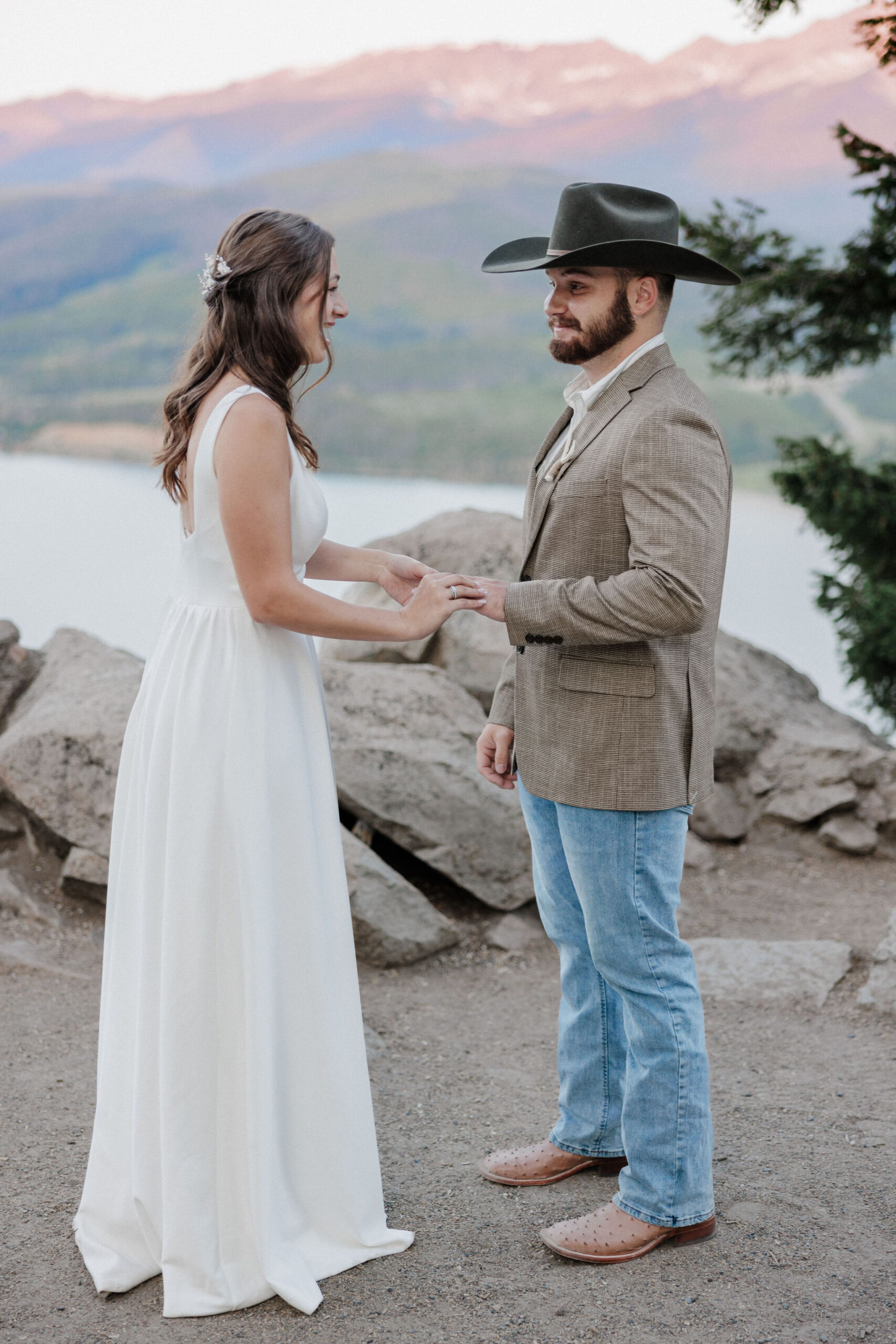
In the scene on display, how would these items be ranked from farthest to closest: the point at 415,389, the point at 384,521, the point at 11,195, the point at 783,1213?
1. the point at 11,195
2. the point at 415,389
3. the point at 384,521
4. the point at 783,1213

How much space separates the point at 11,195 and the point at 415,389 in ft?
15.1

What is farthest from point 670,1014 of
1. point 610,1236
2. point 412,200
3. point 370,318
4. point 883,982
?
point 412,200

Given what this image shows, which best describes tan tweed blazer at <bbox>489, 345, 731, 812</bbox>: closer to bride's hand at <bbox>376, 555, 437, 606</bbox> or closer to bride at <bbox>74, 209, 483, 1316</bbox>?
bride at <bbox>74, 209, 483, 1316</bbox>

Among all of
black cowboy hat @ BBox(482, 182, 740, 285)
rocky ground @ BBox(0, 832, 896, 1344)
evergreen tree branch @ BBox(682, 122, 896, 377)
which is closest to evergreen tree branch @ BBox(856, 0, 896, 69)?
evergreen tree branch @ BBox(682, 122, 896, 377)

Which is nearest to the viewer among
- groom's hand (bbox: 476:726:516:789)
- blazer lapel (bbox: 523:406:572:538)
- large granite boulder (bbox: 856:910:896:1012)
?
blazer lapel (bbox: 523:406:572:538)

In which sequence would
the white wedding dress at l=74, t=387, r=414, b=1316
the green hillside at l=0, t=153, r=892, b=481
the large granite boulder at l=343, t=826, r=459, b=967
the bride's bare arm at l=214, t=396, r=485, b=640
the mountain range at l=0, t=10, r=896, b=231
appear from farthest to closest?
the mountain range at l=0, t=10, r=896, b=231
the green hillside at l=0, t=153, r=892, b=481
the large granite boulder at l=343, t=826, r=459, b=967
the white wedding dress at l=74, t=387, r=414, b=1316
the bride's bare arm at l=214, t=396, r=485, b=640

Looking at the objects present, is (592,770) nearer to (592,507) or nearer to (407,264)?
(592,507)

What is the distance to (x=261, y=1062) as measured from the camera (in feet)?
6.48

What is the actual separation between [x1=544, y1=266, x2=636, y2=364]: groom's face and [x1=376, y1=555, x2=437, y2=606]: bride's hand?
0.56 meters

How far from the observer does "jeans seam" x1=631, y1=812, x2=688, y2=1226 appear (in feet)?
6.70

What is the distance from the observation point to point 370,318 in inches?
354

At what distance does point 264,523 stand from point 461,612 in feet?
10.3

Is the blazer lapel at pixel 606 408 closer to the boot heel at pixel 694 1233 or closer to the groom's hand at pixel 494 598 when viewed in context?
the groom's hand at pixel 494 598

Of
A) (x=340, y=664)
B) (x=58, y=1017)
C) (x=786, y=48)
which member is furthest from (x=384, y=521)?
(x=786, y=48)
